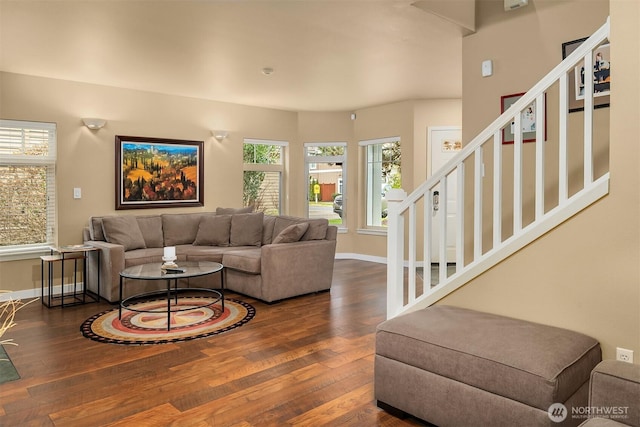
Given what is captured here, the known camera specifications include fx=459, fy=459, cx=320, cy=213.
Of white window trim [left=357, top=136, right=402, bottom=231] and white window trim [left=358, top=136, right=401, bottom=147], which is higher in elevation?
white window trim [left=358, top=136, right=401, bottom=147]

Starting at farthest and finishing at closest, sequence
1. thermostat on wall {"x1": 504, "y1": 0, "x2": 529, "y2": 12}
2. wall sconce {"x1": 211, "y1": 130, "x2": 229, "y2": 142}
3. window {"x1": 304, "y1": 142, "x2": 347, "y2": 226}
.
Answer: window {"x1": 304, "y1": 142, "x2": 347, "y2": 226} → wall sconce {"x1": 211, "y1": 130, "x2": 229, "y2": 142} → thermostat on wall {"x1": 504, "y1": 0, "x2": 529, "y2": 12}

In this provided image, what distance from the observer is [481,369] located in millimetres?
2027

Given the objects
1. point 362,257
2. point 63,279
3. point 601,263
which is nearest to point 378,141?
point 362,257

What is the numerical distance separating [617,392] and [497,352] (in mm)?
460

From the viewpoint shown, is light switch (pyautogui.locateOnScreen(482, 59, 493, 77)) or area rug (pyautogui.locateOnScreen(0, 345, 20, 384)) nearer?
area rug (pyautogui.locateOnScreen(0, 345, 20, 384))

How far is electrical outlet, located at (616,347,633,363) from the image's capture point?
2.15 meters

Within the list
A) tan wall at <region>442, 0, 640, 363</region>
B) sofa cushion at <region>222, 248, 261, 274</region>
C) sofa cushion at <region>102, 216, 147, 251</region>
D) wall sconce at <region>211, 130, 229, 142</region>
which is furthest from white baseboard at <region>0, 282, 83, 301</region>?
tan wall at <region>442, 0, 640, 363</region>

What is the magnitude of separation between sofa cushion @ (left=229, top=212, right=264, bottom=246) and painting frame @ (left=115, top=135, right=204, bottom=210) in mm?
978

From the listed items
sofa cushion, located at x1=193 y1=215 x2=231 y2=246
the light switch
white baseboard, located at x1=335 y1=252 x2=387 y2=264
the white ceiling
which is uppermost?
the white ceiling

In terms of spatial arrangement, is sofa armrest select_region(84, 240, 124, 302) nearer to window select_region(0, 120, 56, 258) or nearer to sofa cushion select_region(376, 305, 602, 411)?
window select_region(0, 120, 56, 258)

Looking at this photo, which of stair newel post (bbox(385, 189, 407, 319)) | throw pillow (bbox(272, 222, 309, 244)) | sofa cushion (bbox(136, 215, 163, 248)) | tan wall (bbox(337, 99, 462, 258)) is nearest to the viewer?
stair newel post (bbox(385, 189, 407, 319))

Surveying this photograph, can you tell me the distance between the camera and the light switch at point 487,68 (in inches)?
142

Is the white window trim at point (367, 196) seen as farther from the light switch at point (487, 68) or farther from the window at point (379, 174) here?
the light switch at point (487, 68)

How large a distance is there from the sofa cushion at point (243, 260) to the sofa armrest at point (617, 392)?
3481 mm
